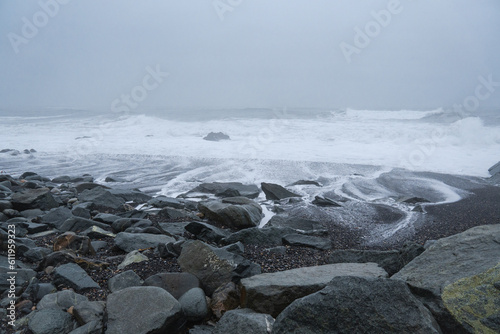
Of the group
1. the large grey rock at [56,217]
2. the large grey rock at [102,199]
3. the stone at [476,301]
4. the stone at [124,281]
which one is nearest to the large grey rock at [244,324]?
the stone at [476,301]

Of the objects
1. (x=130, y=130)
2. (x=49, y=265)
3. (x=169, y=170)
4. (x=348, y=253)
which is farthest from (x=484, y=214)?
(x=130, y=130)

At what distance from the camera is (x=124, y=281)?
2871 mm

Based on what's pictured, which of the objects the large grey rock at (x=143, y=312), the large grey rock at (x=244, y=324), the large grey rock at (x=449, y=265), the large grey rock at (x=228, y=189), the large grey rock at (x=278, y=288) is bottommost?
the large grey rock at (x=228, y=189)

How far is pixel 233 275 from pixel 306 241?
1581mm

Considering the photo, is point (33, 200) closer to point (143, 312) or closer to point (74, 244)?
point (74, 244)

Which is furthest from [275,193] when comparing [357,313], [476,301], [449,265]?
[357,313]

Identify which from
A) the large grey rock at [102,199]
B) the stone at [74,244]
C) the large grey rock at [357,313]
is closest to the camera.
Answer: the large grey rock at [357,313]

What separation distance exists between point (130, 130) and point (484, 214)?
1810 cm

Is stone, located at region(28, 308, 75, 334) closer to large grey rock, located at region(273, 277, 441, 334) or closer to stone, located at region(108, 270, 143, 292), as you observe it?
stone, located at region(108, 270, 143, 292)

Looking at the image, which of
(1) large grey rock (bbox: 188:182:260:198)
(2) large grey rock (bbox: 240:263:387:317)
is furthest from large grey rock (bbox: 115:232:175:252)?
(1) large grey rock (bbox: 188:182:260:198)

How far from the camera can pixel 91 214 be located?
17.7 ft

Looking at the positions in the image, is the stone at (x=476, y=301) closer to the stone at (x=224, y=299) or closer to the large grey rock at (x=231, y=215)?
the stone at (x=224, y=299)

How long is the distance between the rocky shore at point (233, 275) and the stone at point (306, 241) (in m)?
0.02

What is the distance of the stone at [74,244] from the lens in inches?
144
